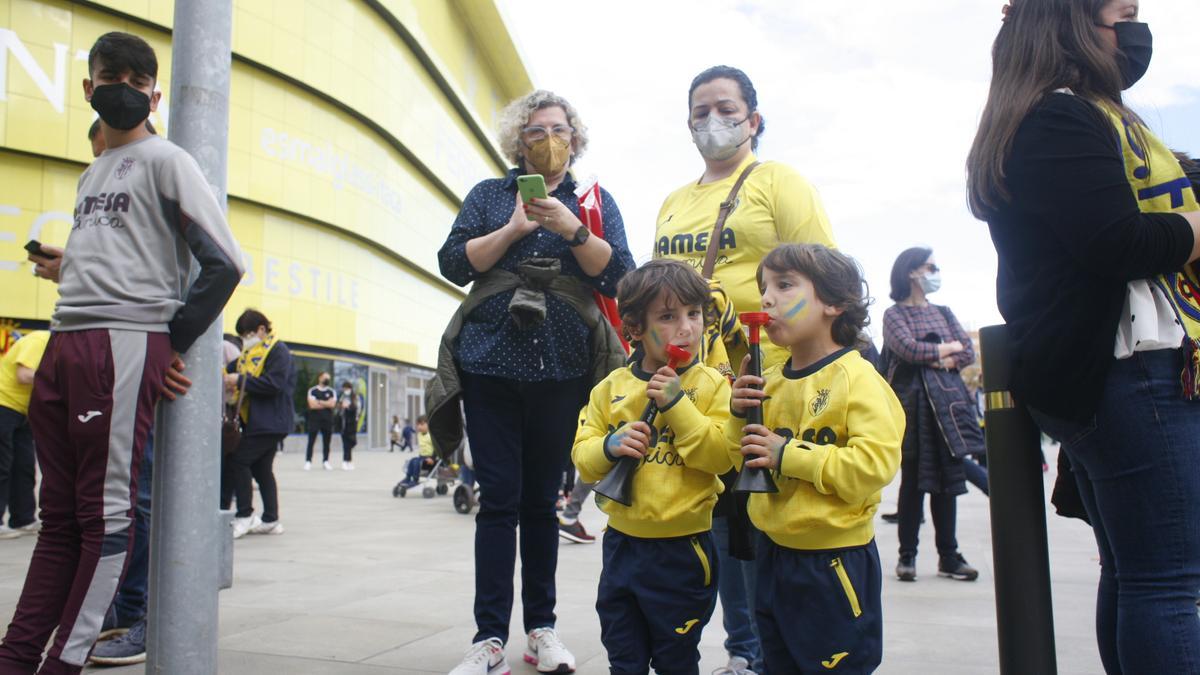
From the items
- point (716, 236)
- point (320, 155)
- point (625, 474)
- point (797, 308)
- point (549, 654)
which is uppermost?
point (320, 155)

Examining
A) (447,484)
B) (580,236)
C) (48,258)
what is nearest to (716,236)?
(580,236)

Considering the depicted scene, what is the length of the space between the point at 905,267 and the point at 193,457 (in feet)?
14.5

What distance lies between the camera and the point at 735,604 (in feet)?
10.6

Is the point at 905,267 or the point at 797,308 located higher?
the point at 905,267

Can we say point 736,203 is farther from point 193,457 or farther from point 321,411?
point 321,411

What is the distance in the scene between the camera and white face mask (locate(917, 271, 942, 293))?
5.88 metres

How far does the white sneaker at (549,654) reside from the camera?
3.29 m

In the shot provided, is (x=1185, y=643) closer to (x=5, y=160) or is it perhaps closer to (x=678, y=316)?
(x=678, y=316)

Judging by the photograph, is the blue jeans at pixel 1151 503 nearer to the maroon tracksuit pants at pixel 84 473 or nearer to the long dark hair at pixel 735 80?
the long dark hair at pixel 735 80

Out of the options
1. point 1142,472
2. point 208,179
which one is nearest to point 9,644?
point 208,179

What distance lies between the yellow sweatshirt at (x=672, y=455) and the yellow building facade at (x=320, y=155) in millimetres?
22823

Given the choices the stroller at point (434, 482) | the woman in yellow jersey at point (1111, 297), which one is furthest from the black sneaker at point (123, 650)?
the stroller at point (434, 482)

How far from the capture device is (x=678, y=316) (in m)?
2.71

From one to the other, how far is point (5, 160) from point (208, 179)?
26001 mm
